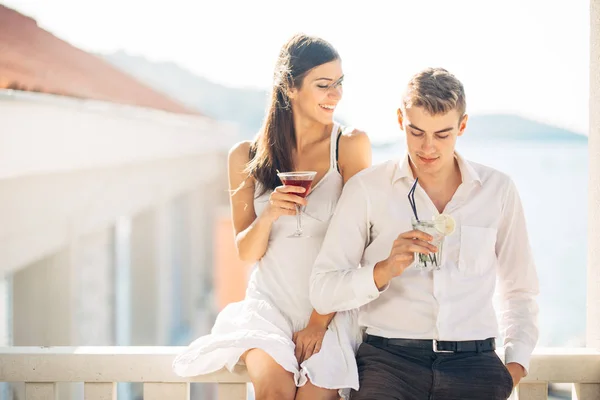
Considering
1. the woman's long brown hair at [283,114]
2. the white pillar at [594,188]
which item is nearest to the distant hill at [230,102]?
the white pillar at [594,188]

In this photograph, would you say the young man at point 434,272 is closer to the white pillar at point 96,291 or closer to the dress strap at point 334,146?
the dress strap at point 334,146

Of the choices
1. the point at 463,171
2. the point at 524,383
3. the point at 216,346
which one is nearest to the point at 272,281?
the point at 216,346

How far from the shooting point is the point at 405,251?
6.81 feet

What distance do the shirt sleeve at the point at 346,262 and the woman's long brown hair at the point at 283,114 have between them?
1.42 feet

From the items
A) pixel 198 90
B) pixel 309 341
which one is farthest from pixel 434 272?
pixel 198 90

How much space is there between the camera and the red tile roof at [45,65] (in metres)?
3.50

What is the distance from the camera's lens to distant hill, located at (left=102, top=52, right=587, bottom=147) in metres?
21.1

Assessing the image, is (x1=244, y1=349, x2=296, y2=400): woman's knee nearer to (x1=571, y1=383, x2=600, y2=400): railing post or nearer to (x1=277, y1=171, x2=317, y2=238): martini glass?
(x1=277, y1=171, x2=317, y2=238): martini glass

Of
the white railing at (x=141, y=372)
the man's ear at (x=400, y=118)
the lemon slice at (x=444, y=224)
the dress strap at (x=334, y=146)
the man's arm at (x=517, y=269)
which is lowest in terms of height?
the white railing at (x=141, y=372)

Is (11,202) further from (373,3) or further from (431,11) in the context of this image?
(431,11)

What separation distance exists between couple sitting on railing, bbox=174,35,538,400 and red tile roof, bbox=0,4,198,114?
171 centimetres

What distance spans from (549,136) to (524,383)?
65.9 feet

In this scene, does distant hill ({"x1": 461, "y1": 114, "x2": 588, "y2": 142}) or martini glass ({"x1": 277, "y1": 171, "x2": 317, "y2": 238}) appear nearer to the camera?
martini glass ({"x1": 277, "y1": 171, "x2": 317, "y2": 238})

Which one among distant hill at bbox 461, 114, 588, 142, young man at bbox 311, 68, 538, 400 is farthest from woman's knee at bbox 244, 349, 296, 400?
distant hill at bbox 461, 114, 588, 142
